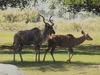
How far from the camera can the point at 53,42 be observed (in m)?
20.7

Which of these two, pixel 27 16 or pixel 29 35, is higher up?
pixel 29 35

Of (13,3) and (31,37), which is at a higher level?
(31,37)

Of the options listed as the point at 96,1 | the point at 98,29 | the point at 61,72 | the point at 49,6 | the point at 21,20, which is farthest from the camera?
the point at 21,20

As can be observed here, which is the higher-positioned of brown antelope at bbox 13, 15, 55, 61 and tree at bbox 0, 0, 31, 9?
brown antelope at bbox 13, 15, 55, 61

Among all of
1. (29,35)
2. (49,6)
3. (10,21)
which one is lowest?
(10,21)

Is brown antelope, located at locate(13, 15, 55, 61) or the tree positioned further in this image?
the tree

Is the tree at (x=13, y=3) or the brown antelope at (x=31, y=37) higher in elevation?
the brown antelope at (x=31, y=37)

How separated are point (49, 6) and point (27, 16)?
28.7 meters

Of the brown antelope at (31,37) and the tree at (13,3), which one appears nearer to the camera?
the brown antelope at (31,37)

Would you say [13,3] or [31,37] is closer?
[31,37]

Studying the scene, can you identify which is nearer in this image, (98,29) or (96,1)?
(96,1)

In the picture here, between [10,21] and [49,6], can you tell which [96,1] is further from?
[10,21]

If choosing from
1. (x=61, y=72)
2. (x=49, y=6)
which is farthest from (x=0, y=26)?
(x=61, y=72)

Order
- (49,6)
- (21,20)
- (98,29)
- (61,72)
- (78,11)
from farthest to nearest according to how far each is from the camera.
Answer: (21,20), (98,29), (49,6), (78,11), (61,72)
